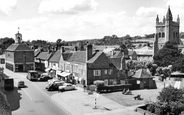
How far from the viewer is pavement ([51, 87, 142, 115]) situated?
1109 inches

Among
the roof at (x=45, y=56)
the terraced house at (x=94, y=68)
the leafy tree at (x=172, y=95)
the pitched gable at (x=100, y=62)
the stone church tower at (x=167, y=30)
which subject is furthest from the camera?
the stone church tower at (x=167, y=30)

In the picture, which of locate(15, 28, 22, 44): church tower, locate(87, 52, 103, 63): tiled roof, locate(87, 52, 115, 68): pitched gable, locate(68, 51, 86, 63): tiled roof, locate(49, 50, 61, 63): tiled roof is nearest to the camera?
locate(87, 52, 115, 68): pitched gable

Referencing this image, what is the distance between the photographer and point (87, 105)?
31.7 m

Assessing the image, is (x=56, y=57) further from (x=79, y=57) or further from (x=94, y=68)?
(x=94, y=68)

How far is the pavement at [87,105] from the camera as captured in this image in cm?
2817

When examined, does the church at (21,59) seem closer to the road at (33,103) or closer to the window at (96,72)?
the road at (33,103)

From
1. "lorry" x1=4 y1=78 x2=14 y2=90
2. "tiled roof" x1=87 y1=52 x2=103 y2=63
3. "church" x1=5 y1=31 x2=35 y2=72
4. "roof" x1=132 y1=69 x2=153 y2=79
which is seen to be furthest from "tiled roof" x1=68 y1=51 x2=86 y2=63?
"church" x1=5 y1=31 x2=35 y2=72

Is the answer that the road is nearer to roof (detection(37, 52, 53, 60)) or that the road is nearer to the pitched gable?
the pitched gable

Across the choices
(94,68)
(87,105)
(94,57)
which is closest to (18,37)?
(94,57)

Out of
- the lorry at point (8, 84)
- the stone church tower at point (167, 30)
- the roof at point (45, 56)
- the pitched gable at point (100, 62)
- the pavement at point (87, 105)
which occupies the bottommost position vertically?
the pavement at point (87, 105)

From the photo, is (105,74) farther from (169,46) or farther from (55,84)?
(169,46)

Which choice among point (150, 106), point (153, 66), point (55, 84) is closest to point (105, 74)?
point (55, 84)

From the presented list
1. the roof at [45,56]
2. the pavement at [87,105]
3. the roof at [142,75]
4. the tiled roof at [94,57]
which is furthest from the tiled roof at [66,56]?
the pavement at [87,105]

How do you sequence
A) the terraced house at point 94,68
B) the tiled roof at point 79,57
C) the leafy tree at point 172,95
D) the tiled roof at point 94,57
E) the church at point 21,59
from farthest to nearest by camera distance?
the church at point 21,59
the tiled roof at point 79,57
the tiled roof at point 94,57
the terraced house at point 94,68
the leafy tree at point 172,95
